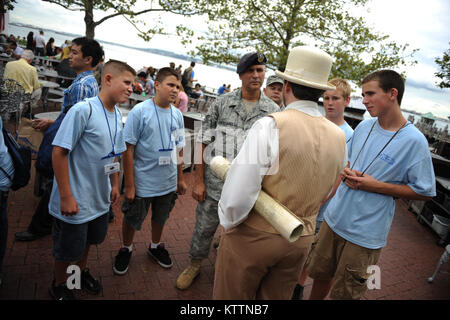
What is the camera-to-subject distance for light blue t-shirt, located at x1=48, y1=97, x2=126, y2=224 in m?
2.24

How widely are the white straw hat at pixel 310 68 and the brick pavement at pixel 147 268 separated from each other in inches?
98.3

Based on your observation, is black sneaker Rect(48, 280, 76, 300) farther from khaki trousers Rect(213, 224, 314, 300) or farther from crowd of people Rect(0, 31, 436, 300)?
khaki trousers Rect(213, 224, 314, 300)

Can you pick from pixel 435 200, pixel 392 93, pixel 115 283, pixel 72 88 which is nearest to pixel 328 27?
pixel 435 200

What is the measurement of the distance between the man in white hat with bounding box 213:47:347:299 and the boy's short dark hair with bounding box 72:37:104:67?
7.31ft

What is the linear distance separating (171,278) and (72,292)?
3.40ft

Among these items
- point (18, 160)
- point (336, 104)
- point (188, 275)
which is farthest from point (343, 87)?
point (18, 160)

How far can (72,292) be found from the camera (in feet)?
8.55

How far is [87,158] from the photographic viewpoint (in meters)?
2.34

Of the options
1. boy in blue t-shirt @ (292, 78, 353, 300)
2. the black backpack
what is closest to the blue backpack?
the black backpack

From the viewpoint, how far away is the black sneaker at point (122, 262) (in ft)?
10.3

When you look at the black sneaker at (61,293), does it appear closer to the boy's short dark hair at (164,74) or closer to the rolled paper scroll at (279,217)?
the rolled paper scroll at (279,217)

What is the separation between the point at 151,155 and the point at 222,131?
804 millimetres

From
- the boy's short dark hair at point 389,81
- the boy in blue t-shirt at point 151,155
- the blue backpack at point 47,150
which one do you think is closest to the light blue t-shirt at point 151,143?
the boy in blue t-shirt at point 151,155
